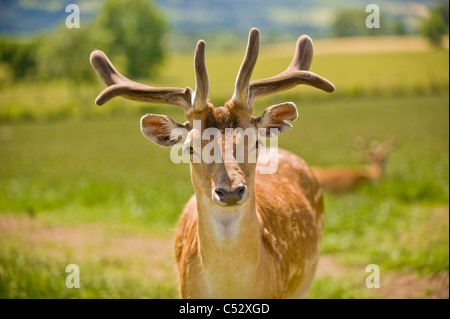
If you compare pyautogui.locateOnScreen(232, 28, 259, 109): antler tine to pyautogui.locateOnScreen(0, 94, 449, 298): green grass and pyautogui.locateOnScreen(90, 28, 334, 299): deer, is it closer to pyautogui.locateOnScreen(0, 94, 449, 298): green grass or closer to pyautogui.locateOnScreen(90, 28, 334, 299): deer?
pyautogui.locateOnScreen(90, 28, 334, 299): deer

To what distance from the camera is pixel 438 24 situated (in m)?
12.9

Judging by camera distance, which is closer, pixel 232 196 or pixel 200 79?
pixel 232 196

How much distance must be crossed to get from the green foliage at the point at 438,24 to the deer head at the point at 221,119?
9135mm

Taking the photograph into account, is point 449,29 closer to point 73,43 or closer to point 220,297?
point 220,297

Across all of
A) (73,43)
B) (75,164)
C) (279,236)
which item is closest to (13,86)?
(73,43)

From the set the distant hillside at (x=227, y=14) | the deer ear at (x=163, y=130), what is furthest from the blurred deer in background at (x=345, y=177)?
the distant hillside at (x=227, y=14)

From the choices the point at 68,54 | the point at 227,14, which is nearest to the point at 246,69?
the point at 68,54

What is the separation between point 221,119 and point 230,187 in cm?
65

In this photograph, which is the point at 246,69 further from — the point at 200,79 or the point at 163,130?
the point at 163,130

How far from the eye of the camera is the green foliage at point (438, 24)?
11820mm

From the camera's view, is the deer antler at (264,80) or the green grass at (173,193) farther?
the green grass at (173,193)

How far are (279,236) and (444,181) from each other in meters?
7.77

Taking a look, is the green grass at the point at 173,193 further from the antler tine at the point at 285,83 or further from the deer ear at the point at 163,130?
the antler tine at the point at 285,83

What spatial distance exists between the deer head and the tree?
19201 mm
